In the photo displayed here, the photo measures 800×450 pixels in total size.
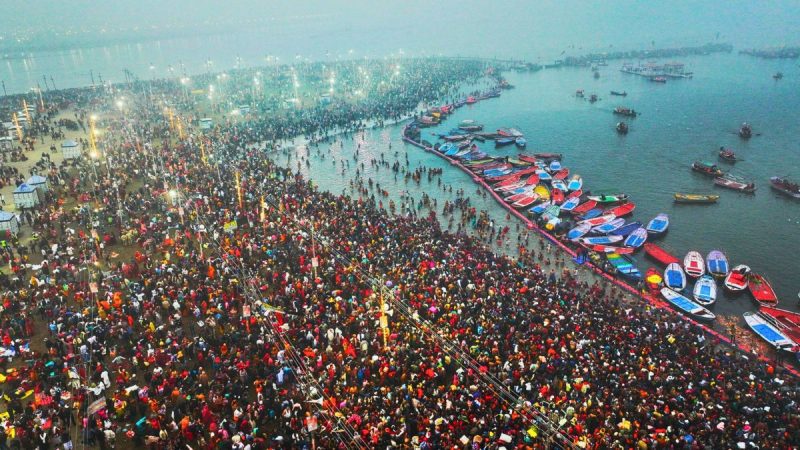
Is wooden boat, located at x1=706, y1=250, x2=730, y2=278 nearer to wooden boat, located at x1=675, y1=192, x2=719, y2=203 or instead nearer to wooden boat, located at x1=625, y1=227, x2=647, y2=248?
wooden boat, located at x1=625, y1=227, x2=647, y2=248

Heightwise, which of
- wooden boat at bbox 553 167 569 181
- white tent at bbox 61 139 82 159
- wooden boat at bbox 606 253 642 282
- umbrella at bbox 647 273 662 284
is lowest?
umbrella at bbox 647 273 662 284

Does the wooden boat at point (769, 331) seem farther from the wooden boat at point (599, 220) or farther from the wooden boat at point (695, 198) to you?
the wooden boat at point (695, 198)

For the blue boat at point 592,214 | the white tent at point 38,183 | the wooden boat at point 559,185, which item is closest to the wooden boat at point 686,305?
the blue boat at point 592,214

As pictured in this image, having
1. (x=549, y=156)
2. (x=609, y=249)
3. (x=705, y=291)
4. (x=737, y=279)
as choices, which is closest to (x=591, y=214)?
(x=609, y=249)

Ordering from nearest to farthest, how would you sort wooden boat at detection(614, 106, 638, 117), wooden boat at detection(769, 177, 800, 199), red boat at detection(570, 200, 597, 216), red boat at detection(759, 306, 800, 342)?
red boat at detection(759, 306, 800, 342)
red boat at detection(570, 200, 597, 216)
wooden boat at detection(769, 177, 800, 199)
wooden boat at detection(614, 106, 638, 117)

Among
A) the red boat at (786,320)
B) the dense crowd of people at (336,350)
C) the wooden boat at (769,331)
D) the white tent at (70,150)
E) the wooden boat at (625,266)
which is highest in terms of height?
the white tent at (70,150)

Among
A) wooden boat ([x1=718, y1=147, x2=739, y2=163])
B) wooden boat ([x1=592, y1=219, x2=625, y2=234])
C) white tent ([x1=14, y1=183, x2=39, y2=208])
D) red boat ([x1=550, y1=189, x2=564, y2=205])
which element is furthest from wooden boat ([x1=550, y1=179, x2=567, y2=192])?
white tent ([x1=14, y1=183, x2=39, y2=208])

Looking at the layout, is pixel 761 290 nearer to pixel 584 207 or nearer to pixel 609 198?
pixel 584 207
